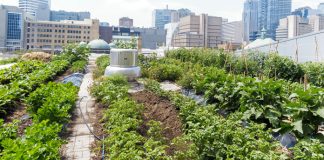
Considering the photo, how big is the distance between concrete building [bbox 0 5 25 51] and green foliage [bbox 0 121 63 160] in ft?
289

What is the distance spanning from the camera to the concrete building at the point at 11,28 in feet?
276

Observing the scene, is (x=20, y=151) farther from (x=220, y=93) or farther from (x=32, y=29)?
(x=32, y=29)

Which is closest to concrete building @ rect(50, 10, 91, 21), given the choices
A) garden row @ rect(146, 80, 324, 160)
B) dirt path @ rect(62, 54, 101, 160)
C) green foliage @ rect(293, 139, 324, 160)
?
dirt path @ rect(62, 54, 101, 160)

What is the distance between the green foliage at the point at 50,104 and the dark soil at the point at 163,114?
4.59 ft

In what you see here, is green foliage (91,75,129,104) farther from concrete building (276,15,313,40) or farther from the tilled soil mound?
concrete building (276,15,313,40)

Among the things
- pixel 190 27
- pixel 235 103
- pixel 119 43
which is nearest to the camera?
pixel 235 103

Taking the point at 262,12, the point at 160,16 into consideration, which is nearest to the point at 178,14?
the point at 262,12

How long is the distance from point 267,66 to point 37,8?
6550 inches

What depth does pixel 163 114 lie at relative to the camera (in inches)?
251

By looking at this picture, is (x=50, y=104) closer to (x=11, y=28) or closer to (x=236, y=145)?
(x=236, y=145)

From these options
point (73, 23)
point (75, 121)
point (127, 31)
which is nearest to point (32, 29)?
point (73, 23)

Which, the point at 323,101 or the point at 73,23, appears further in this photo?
the point at 73,23

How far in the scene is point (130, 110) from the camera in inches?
217

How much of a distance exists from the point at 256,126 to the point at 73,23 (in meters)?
85.2
